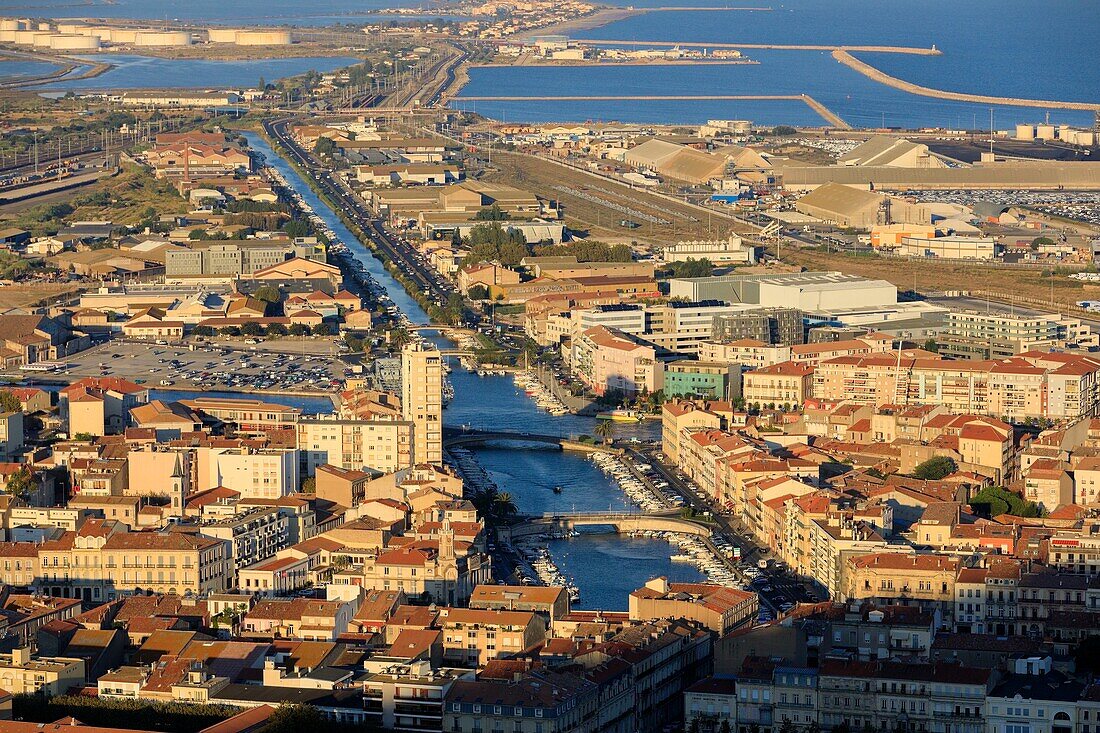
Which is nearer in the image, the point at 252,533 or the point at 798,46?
the point at 252,533

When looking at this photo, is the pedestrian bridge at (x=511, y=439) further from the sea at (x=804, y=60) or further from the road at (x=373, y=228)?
the sea at (x=804, y=60)

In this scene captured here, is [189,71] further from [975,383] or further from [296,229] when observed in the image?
[975,383]

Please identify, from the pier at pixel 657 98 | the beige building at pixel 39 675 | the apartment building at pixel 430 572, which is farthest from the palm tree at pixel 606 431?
the pier at pixel 657 98

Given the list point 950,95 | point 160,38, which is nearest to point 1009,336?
point 950,95

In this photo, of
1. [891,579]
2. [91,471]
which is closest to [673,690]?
[891,579]

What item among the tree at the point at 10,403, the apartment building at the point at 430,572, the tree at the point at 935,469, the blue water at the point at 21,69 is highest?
the apartment building at the point at 430,572

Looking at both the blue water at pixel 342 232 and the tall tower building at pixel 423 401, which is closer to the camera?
the tall tower building at pixel 423 401

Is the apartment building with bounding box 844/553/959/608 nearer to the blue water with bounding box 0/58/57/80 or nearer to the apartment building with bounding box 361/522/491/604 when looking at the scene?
the apartment building with bounding box 361/522/491/604

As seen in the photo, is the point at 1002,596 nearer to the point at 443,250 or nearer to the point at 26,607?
the point at 26,607
